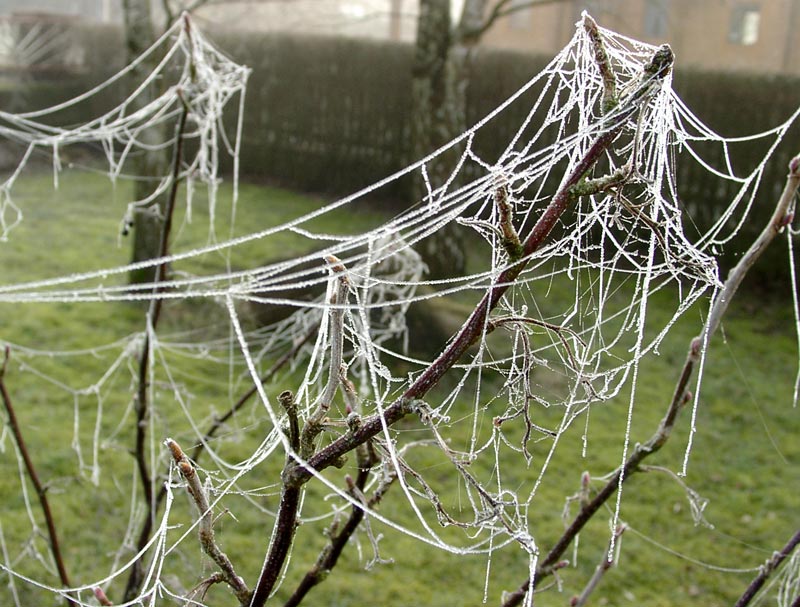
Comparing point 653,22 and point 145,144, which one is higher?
point 653,22

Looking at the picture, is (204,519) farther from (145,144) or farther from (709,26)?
(709,26)

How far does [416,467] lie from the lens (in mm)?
3703

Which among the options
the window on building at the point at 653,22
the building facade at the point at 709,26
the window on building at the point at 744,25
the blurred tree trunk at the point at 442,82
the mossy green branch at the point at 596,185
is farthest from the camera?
the window on building at the point at 653,22

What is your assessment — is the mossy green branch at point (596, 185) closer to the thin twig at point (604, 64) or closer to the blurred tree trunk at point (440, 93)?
the thin twig at point (604, 64)

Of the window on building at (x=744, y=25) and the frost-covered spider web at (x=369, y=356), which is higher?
the window on building at (x=744, y=25)

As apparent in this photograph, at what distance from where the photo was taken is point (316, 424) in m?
0.81

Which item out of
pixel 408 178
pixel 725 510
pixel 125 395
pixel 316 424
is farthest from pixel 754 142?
pixel 316 424

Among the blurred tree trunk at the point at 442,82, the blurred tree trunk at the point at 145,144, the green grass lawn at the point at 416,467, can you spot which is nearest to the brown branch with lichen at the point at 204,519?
the green grass lawn at the point at 416,467

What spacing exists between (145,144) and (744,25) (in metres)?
9.67

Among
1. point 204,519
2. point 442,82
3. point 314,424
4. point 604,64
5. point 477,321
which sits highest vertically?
point 604,64

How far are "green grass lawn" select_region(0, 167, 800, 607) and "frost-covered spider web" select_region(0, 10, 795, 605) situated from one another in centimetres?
3

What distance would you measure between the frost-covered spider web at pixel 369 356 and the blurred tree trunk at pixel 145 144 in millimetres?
245

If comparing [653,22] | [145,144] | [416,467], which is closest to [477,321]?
[416,467]

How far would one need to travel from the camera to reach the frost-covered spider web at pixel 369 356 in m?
0.83
